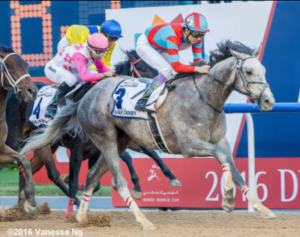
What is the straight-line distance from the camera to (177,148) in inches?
324

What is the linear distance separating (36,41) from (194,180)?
3.52 m

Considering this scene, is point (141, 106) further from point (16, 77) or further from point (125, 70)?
point (125, 70)

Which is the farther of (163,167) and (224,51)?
(163,167)

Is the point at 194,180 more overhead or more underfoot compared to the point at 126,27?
more underfoot

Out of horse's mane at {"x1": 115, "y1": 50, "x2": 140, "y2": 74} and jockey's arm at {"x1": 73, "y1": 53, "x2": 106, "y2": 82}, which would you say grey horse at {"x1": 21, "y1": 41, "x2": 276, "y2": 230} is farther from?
horse's mane at {"x1": 115, "y1": 50, "x2": 140, "y2": 74}

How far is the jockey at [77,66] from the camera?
29.0 ft

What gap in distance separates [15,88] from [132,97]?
111 centimetres

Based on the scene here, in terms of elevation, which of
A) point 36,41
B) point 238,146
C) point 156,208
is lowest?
point 156,208

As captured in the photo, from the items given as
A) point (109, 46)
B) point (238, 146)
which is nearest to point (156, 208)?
point (238, 146)

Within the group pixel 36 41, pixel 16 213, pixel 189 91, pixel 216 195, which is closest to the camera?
pixel 189 91

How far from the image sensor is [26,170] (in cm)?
880

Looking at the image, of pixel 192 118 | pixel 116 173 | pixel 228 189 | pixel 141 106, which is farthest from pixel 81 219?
pixel 228 189

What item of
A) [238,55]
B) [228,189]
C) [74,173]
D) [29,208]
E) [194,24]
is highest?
[194,24]

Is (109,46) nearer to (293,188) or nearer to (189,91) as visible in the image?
(189,91)
